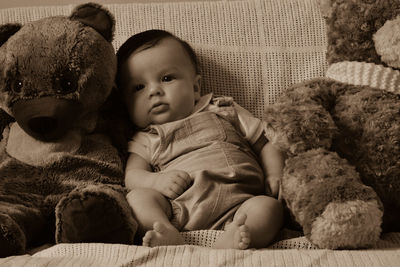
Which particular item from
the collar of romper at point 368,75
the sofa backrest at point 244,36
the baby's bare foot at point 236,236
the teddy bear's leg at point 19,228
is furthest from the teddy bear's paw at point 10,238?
the collar of romper at point 368,75

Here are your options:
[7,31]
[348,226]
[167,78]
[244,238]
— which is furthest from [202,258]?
[7,31]

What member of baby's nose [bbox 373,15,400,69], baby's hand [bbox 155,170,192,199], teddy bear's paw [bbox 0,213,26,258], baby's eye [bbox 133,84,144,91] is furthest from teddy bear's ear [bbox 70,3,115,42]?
baby's nose [bbox 373,15,400,69]

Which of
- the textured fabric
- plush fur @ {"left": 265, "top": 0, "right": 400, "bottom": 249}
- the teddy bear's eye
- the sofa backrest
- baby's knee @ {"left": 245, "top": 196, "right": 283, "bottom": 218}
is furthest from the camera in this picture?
the sofa backrest

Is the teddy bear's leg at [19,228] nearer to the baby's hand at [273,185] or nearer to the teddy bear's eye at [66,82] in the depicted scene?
the teddy bear's eye at [66,82]

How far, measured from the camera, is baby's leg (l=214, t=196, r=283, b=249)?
3.18 ft

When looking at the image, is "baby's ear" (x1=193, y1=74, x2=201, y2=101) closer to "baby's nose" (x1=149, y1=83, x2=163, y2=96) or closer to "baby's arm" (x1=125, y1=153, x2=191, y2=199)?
"baby's nose" (x1=149, y1=83, x2=163, y2=96)

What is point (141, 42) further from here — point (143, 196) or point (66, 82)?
point (143, 196)

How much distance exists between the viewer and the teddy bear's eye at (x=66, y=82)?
1148 millimetres

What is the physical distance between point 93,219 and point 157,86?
0.41 m

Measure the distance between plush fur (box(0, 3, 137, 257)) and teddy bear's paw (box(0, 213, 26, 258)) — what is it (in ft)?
0.15

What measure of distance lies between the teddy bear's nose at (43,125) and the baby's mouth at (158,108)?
241 millimetres

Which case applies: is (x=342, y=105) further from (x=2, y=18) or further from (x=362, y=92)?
(x=2, y=18)

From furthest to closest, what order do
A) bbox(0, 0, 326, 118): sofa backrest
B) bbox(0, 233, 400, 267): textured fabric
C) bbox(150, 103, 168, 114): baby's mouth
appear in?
bbox(0, 0, 326, 118): sofa backrest < bbox(150, 103, 168, 114): baby's mouth < bbox(0, 233, 400, 267): textured fabric

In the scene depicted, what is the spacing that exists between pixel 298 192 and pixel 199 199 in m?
0.22
